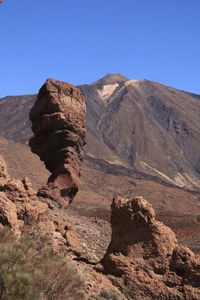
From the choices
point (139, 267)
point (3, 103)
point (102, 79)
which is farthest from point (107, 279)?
point (102, 79)

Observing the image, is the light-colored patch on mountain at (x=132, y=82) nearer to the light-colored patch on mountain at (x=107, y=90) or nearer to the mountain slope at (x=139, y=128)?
the mountain slope at (x=139, y=128)

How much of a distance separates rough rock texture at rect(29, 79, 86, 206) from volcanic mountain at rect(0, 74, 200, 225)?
34.5 metres

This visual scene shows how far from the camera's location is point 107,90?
172375mm

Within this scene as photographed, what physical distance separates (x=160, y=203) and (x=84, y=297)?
56.1 meters

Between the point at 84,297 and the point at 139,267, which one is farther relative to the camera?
the point at 139,267

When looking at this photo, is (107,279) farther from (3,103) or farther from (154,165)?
(3,103)

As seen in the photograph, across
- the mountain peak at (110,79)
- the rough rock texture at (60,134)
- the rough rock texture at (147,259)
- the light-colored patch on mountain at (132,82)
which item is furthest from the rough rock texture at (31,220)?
the mountain peak at (110,79)

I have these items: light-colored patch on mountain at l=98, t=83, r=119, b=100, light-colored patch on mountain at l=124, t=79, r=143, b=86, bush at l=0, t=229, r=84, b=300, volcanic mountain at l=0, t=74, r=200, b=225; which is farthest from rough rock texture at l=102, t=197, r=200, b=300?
light-colored patch on mountain at l=124, t=79, r=143, b=86

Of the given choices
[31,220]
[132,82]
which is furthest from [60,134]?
[132,82]

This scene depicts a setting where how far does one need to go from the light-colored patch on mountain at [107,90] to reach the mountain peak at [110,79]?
15.9ft

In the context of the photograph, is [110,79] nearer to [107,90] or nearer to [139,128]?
[107,90]

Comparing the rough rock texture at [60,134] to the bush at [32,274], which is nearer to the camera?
the bush at [32,274]

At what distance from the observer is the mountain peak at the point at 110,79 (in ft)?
607

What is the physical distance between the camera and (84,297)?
796cm
